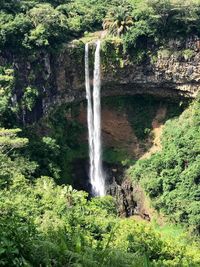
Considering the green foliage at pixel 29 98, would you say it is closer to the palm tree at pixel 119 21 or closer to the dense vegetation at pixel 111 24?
the dense vegetation at pixel 111 24

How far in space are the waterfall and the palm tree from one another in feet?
4.39

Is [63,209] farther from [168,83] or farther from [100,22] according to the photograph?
[100,22]

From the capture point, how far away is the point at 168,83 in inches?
1098

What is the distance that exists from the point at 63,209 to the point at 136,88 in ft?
46.8

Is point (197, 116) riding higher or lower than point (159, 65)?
lower

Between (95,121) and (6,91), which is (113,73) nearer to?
(95,121)

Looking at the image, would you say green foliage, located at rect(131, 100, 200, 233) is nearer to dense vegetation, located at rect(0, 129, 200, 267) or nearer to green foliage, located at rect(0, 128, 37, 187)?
dense vegetation, located at rect(0, 129, 200, 267)

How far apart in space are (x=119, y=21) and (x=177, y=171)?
9.22 metres

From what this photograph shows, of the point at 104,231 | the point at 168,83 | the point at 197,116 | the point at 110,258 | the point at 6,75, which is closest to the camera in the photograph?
the point at 110,258

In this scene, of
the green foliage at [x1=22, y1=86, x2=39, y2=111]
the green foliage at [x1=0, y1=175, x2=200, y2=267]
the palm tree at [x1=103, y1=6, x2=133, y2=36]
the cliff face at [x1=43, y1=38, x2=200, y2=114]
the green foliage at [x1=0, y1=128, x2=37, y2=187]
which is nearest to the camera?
the green foliage at [x1=0, y1=175, x2=200, y2=267]

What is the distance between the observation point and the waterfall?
27308 millimetres

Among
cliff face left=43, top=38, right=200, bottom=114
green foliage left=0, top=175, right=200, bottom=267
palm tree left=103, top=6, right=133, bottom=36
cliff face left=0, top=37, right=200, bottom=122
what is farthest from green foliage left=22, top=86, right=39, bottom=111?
green foliage left=0, top=175, right=200, bottom=267

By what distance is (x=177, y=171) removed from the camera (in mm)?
24578

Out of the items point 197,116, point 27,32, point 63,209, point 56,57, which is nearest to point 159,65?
point 197,116
